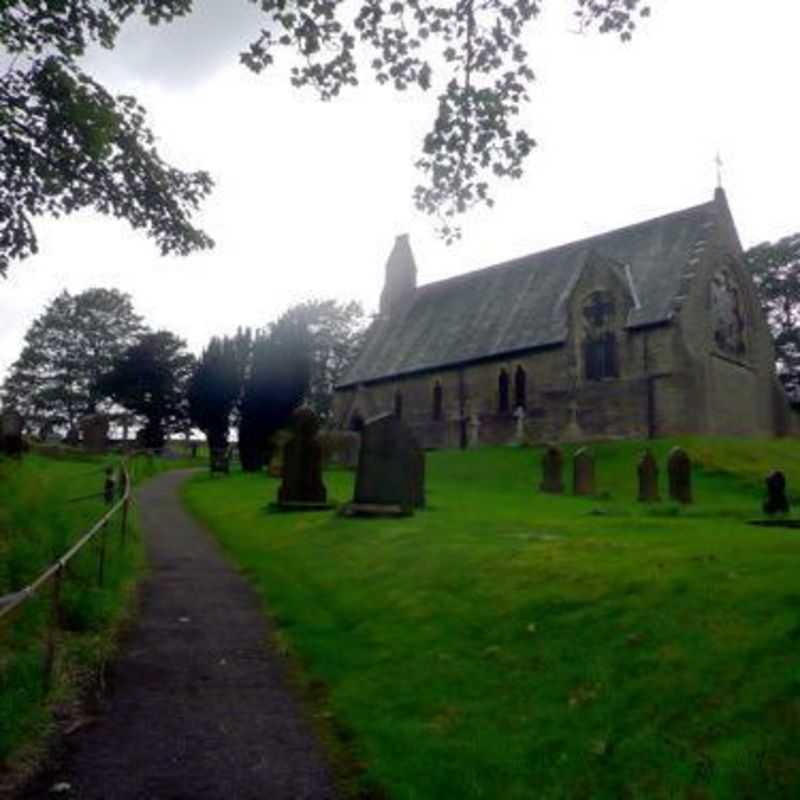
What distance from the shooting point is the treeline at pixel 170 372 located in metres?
44.8

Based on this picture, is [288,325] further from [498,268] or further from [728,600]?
[728,600]

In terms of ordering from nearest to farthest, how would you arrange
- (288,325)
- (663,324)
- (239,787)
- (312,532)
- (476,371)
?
(239,787), (312,532), (663,324), (476,371), (288,325)

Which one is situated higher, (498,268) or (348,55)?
(498,268)

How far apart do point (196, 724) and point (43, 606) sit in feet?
11.0

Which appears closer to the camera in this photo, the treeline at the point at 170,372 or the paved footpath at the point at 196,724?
the paved footpath at the point at 196,724

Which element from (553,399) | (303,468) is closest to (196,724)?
(303,468)

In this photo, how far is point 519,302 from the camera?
142 ft

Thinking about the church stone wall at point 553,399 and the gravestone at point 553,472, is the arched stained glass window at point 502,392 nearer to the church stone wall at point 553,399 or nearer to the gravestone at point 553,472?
the church stone wall at point 553,399

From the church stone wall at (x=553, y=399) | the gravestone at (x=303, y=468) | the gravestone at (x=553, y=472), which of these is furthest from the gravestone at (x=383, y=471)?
the church stone wall at (x=553, y=399)

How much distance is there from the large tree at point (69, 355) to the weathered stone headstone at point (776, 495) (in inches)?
2732

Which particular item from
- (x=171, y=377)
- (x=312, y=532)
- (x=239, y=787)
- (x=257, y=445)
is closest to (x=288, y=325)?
(x=257, y=445)

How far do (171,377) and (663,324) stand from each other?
1911 inches

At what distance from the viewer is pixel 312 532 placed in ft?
48.2

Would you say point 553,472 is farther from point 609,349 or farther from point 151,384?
point 151,384
